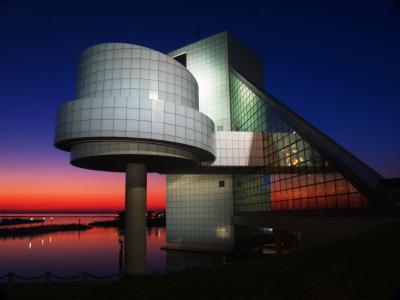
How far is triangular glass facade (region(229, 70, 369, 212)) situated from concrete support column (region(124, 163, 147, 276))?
15538 millimetres

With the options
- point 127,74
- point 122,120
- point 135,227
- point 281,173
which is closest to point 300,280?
point 122,120

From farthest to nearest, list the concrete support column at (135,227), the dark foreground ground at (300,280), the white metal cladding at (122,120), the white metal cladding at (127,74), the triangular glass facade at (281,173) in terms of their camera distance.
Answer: the concrete support column at (135,227), the white metal cladding at (127,74), the white metal cladding at (122,120), the triangular glass facade at (281,173), the dark foreground ground at (300,280)

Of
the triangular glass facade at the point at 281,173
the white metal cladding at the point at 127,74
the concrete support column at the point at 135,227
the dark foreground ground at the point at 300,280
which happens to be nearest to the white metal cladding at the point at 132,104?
the white metal cladding at the point at 127,74

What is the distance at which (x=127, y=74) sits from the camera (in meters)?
31.4

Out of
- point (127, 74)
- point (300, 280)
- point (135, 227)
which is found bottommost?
point (300, 280)

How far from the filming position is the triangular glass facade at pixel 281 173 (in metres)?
26.5

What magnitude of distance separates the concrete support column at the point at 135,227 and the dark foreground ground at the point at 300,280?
1681cm

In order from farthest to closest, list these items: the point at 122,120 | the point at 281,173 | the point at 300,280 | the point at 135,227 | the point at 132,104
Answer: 1. the point at 281,173
2. the point at 135,227
3. the point at 132,104
4. the point at 122,120
5. the point at 300,280

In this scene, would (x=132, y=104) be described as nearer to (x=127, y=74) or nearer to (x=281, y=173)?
(x=127, y=74)

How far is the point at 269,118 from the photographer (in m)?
41.0

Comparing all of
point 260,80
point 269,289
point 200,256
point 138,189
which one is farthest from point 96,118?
point 260,80

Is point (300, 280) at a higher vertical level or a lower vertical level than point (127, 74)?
lower

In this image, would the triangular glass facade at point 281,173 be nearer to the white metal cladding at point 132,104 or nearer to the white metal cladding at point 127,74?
the white metal cladding at point 132,104

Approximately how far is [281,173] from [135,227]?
17.3 m
